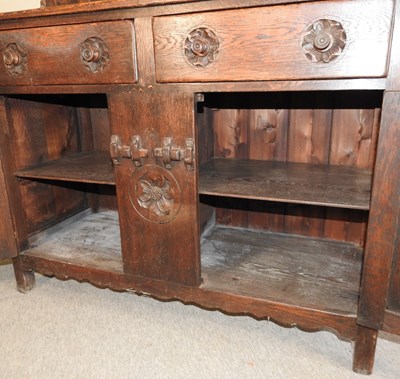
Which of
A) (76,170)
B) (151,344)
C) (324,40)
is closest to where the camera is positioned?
(324,40)

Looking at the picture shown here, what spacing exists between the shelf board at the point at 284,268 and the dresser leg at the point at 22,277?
0.85 metres

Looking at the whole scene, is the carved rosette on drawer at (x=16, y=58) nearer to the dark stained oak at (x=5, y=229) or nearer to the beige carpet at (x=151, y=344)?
the dark stained oak at (x=5, y=229)

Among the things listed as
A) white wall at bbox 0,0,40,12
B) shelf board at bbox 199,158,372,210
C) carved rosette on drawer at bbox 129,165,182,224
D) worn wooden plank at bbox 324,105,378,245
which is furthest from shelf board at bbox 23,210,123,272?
white wall at bbox 0,0,40,12

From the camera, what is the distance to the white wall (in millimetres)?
2002

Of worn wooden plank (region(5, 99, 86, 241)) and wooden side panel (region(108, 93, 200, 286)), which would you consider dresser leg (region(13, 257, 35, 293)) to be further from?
wooden side panel (region(108, 93, 200, 286))

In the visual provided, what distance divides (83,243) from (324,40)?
1354 mm

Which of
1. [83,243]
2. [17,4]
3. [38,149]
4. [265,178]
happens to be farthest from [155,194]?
[17,4]

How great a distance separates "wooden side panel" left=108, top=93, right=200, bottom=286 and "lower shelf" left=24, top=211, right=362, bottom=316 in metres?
0.14

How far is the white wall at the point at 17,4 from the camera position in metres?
2.00

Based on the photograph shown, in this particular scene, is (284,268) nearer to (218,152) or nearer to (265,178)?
(265,178)

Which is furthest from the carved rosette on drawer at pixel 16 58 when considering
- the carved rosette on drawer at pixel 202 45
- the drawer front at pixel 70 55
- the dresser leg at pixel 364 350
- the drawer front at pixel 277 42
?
the dresser leg at pixel 364 350

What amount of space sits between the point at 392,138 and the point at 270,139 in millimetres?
735

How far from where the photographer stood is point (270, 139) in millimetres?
1688

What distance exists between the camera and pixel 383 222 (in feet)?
3.44
